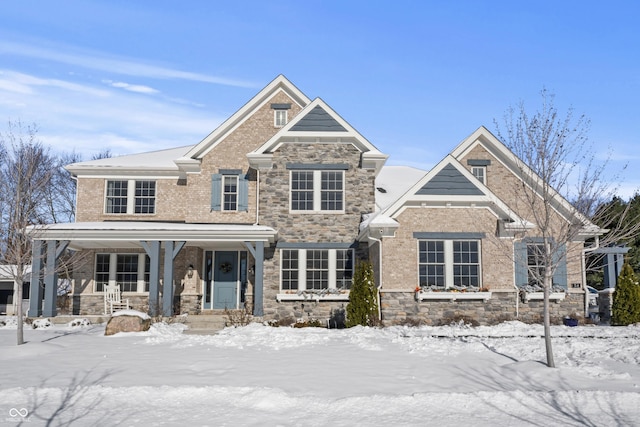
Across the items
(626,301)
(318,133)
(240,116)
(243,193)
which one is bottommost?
(626,301)

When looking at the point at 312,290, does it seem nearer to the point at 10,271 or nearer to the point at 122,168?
the point at 122,168

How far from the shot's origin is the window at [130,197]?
21984mm

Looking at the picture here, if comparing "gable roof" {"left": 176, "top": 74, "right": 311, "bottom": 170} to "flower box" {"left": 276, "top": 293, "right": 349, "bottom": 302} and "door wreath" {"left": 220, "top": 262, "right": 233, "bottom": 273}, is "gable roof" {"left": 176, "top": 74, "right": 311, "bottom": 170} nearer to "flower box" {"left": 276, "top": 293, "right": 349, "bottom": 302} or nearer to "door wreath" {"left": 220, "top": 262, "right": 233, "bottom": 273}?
"door wreath" {"left": 220, "top": 262, "right": 233, "bottom": 273}

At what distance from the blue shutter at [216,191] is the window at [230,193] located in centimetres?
18

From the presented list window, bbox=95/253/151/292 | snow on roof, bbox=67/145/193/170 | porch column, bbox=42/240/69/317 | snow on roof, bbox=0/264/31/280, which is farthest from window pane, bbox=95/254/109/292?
snow on roof, bbox=67/145/193/170

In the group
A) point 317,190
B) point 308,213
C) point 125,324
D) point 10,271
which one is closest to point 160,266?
point 10,271

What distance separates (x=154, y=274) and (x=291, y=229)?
4870mm

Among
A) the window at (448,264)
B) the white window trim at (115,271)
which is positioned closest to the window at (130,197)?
the white window trim at (115,271)

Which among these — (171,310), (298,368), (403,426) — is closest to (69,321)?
(171,310)

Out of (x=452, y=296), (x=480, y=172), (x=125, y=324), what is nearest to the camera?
(x=125, y=324)

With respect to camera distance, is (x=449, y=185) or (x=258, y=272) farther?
(x=258, y=272)

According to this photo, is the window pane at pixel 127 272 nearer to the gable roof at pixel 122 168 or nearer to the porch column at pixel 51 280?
the porch column at pixel 51 280

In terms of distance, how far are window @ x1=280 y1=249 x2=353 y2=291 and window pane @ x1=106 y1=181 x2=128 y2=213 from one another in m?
7.12

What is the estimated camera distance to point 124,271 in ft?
70.1
